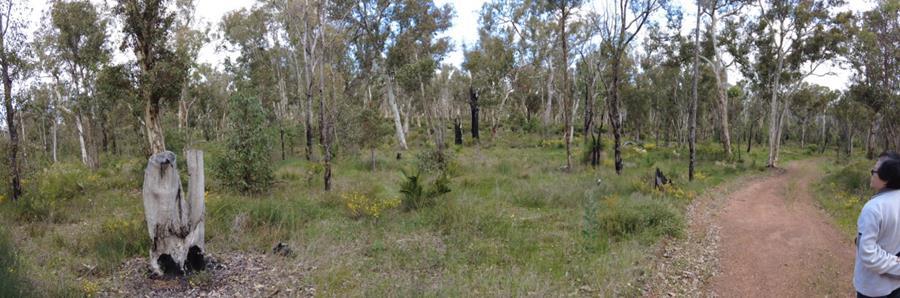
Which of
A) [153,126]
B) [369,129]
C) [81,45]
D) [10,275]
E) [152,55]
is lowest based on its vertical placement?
[10,275]

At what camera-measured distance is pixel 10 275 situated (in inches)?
189

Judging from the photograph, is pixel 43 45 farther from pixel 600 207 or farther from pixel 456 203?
pixel 600 207

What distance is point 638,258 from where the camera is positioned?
6.85 meters

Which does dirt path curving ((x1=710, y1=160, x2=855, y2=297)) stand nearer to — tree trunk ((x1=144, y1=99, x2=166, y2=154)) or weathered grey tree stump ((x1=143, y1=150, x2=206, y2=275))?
weathered grey tree stump ((x1=143, y1=150, x2=206, y2=275))

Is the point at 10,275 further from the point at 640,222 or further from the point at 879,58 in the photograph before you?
the point at 879,58

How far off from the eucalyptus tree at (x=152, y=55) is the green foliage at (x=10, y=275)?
837 cm

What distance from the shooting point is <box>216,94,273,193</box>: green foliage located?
457 inches

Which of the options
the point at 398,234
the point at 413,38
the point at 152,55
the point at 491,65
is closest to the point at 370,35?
the point at 413,38

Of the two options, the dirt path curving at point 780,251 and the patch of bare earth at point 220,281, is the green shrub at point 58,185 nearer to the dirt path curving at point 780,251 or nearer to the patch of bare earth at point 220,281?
the patch of bare earth at point 220,281

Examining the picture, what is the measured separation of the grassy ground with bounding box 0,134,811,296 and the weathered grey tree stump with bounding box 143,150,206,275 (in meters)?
0.79

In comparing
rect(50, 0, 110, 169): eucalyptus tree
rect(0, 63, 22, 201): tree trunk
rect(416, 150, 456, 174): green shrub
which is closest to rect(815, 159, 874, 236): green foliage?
rect(416, 150, 456, 174): green shrub

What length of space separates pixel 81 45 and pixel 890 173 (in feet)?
103

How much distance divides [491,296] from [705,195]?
34.1 ft

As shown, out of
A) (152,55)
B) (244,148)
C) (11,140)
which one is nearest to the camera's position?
(11,140)
